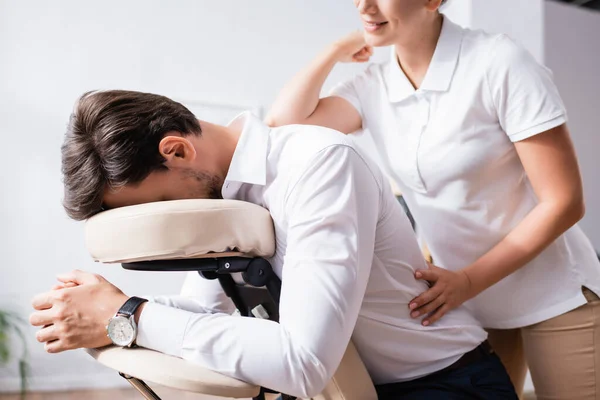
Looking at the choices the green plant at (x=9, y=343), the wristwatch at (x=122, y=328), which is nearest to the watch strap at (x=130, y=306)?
the wristwatch at (x=122, y=328)

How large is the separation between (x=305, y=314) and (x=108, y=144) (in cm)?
42

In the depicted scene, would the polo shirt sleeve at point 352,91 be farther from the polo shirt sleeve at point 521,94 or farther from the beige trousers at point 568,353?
the beige trousers at point 568,353

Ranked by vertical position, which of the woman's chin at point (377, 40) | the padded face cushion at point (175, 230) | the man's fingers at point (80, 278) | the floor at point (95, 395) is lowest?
the floor at point (95, 395)

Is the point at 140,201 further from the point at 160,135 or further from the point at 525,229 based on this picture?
the point at 525,229

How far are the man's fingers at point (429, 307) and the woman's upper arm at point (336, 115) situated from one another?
0.52 meters

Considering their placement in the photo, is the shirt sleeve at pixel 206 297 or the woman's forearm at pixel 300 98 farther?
the woman's forearm at pixel 300 98

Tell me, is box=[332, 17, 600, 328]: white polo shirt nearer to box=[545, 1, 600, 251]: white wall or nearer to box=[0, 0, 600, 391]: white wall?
box=[0, 0, 600, 391]: white wall

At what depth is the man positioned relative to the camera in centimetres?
87

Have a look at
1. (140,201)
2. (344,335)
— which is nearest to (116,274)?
(140,201)

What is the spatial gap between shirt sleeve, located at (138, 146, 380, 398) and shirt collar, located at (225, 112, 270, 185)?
10 centimetres

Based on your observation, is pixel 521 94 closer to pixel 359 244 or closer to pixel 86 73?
pixel 359 244

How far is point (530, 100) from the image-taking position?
1.20m

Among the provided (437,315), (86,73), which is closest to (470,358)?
(437,315)

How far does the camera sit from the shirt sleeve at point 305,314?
85 cm
